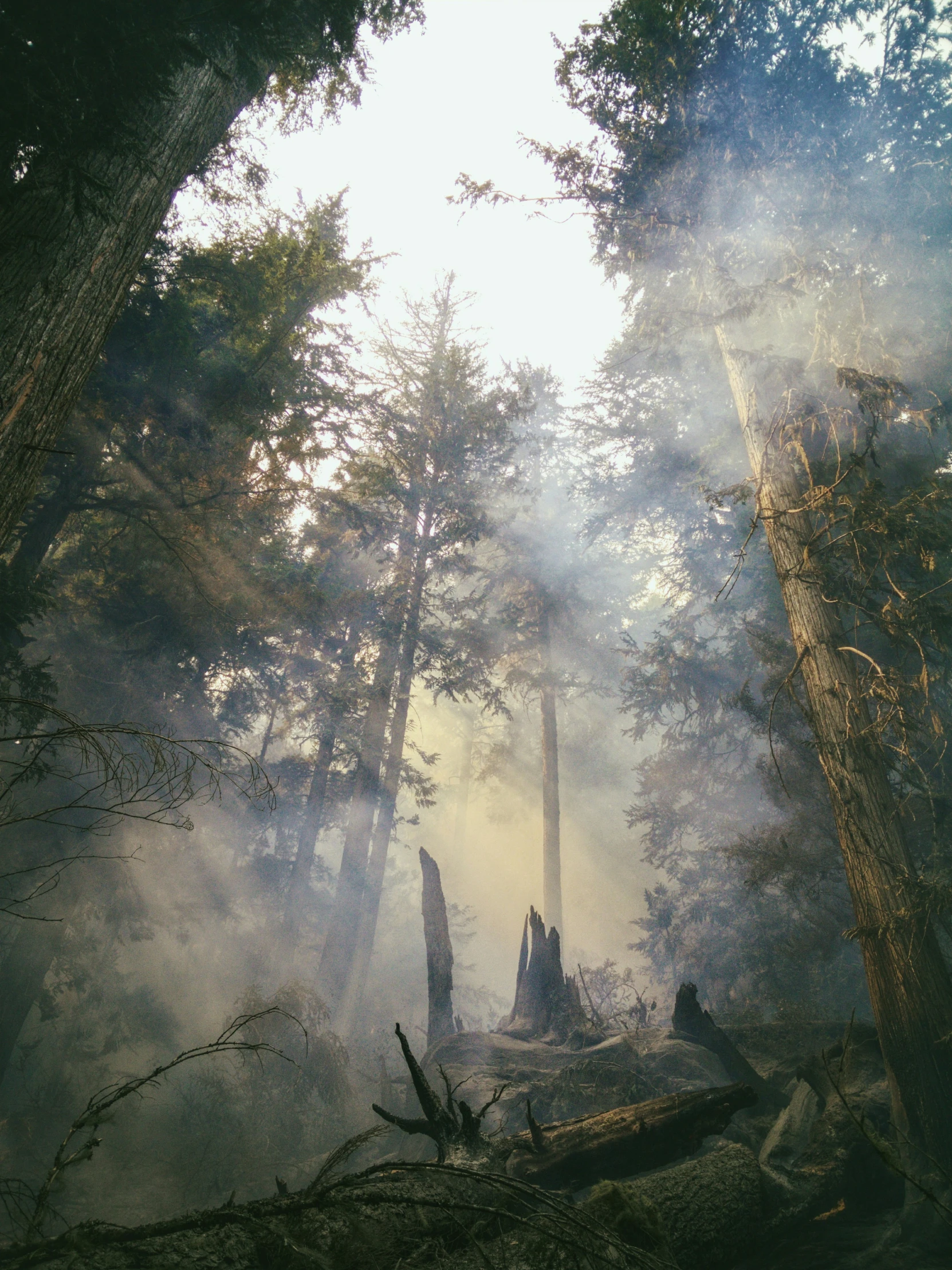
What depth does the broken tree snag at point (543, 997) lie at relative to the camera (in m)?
9.41

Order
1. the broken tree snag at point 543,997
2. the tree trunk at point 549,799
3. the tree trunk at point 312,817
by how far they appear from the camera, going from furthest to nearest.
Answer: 1. the tree trunk at point 549,799
2. the tree trunk at point 312,817
3. the broken tree snag at point 543,997

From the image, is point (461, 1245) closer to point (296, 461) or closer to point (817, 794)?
point (817, 794)

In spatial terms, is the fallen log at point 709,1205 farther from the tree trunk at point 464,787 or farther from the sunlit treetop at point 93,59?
the tree trunk at point 464,787

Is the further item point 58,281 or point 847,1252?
point 847,1252

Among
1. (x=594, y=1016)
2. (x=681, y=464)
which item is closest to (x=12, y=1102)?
(x=594, y=1016)

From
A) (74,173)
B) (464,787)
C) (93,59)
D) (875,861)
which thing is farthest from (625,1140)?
(464,787)

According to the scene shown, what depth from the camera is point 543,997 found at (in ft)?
33.0

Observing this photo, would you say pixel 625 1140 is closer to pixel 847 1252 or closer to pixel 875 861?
pixel 847 1252

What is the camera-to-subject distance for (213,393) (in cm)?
918

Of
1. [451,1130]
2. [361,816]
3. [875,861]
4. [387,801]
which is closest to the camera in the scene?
[451,1130]

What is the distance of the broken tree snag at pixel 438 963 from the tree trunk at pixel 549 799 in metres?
6.48

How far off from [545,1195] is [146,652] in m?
10.2

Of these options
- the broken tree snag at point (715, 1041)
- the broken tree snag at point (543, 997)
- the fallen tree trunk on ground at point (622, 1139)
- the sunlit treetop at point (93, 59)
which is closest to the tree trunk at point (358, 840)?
the broken tree snag at point (543, 997)

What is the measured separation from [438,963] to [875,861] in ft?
26.9
